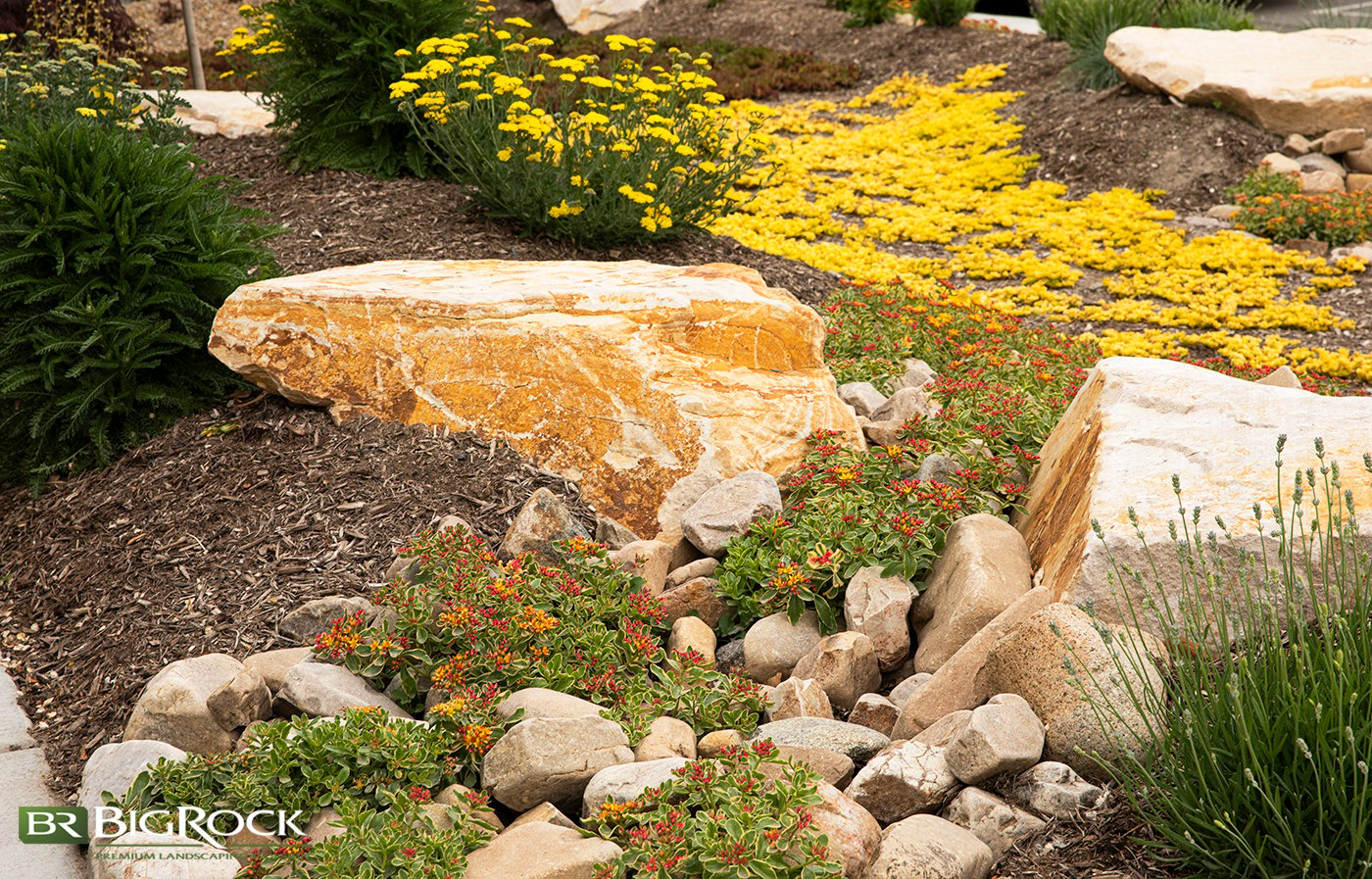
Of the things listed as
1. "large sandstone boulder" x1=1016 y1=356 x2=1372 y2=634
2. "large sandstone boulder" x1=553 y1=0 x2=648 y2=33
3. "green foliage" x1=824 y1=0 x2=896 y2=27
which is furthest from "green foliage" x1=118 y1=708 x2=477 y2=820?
"large sandstone boulder" x1=553 y1=0 x2=648 y2=33

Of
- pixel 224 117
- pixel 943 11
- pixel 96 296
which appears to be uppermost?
pixel 943 11

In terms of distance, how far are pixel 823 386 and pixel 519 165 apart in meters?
2.61

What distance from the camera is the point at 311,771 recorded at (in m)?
2.77

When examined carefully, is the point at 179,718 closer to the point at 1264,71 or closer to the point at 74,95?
the point at 74,95

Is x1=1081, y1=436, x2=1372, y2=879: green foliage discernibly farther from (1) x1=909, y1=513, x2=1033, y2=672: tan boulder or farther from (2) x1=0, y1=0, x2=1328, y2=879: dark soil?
(1) x1=909, y1=513, x2=1033, y2=672: tan boulder

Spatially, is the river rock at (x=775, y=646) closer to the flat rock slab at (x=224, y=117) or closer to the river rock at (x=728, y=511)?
the river rock at (x=728, y=511)

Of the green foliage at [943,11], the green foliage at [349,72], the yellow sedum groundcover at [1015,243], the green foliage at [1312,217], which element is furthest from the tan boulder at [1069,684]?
the green foliage at [943,11]

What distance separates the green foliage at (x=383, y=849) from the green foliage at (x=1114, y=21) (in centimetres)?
1132

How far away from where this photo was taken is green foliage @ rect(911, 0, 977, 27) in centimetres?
1530

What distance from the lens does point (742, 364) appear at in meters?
4.89

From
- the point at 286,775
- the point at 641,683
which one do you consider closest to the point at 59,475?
the point at 286,775

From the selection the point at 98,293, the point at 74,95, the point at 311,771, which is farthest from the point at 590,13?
the point at 311,771

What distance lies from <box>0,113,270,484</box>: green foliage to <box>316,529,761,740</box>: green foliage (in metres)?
1.87

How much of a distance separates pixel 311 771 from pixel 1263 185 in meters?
9.23
